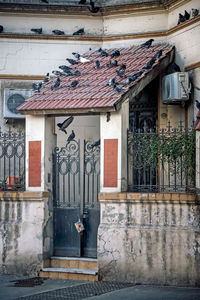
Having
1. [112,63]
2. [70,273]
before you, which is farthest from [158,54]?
[70,273]

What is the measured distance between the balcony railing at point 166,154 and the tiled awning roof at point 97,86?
3.27 ft

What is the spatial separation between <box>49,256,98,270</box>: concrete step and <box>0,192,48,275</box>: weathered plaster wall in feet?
1.16

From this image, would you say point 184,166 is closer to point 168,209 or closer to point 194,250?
point 168,209

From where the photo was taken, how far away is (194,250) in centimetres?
1078

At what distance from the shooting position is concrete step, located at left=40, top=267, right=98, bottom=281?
11.5 metres

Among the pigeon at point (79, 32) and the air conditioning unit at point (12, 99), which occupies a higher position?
the pigeon at point (79, 32)

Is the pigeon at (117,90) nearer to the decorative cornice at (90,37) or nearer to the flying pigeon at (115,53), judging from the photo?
the flying pigeon at (115,53)

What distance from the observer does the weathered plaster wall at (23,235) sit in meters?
12.1

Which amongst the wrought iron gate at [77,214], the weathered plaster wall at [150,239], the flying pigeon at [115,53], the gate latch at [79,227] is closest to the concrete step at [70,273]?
the weathered plaster wall at [150,239]

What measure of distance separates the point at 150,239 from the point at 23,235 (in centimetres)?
288

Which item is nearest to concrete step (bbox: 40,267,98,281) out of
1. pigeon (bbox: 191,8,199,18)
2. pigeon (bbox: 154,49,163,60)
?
pigeon (bbox: 154,49,163,60)

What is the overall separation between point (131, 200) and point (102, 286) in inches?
70.8

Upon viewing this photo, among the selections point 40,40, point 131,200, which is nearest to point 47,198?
point 131,200

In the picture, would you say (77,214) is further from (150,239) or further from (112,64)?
(112,64)
